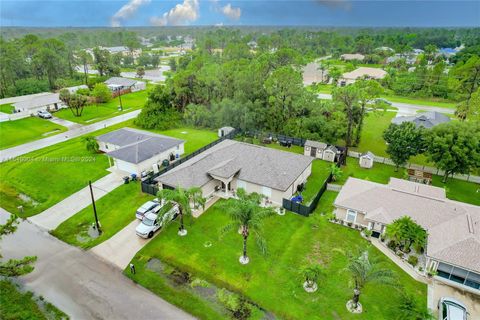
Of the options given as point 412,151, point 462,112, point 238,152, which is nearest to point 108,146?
point 238,152

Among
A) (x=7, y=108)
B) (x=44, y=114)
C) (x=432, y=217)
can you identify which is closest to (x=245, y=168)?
(x=432, y=217)

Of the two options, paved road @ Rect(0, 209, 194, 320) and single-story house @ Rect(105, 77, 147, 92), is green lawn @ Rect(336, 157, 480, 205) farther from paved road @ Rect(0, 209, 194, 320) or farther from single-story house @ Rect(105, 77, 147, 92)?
single-story house @ Rect(105, 77, 147, 92)

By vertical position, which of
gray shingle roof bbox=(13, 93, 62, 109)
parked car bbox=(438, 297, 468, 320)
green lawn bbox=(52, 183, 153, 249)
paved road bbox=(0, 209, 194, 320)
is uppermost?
gray shingle roof bbox=(13, 93, 62, 109)

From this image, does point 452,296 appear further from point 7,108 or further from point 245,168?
point 7,108

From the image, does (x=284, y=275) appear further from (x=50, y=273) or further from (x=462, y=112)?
(x=462, y=112)

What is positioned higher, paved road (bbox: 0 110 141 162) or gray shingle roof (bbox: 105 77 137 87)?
gray shingle roof (bbox: 105 77 137 87)

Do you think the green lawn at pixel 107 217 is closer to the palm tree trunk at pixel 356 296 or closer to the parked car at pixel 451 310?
the palm tree trunk at pixel 356 296

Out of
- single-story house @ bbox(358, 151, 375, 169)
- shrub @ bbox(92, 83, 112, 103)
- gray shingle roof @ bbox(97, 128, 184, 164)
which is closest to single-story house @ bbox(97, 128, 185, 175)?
gray shingle roof @ bbox(97, 128, 184, 164)
